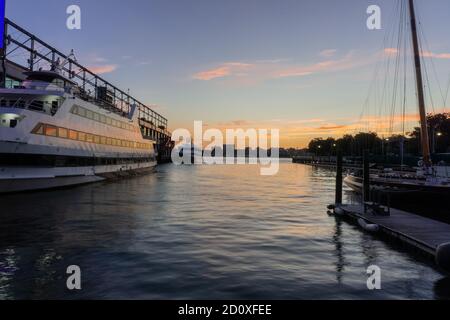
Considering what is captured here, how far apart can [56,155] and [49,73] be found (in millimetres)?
12358

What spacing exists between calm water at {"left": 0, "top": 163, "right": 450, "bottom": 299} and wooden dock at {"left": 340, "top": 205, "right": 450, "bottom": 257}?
2.47ft

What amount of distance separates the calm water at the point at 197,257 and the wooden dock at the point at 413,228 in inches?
29.7

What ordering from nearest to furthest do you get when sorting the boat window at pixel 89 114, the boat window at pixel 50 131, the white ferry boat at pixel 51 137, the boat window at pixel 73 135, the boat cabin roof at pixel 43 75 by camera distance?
the white ferry boat at pixel 51 137, the boat window at pixel 50 131, the boat window at pixel 73 135, the boat cabin roof at pixel 43 75, the boat window at pixel 89 114

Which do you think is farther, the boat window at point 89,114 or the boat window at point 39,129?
the boat window at point 89,114

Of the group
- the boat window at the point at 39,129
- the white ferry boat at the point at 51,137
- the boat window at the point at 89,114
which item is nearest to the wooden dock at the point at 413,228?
the white ferry boat at the point at 51,137

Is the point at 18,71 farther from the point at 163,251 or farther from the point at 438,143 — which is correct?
the point at 438,143

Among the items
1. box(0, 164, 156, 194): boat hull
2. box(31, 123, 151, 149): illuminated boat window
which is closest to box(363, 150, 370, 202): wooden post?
box(31, 123, 151, 149): illuminated boat window

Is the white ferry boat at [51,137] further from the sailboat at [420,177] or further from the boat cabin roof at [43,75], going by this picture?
the sailboat at [420,177]

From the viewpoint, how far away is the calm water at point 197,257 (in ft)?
37.0

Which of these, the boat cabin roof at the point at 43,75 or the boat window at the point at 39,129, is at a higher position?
the boat cabin roof at the point at 43,75

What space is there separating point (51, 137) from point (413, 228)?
3289 centimetres

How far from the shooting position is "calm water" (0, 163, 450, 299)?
11.3 meters

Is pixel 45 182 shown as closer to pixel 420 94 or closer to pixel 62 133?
pixel 62 133

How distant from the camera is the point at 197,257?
14.9 m
